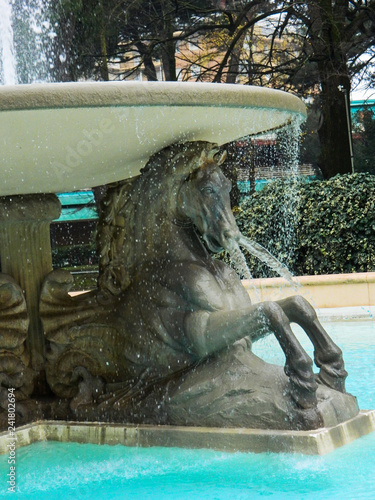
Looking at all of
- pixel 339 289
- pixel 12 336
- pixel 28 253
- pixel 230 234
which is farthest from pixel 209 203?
pixel 339 289

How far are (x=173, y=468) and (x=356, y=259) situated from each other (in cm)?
654

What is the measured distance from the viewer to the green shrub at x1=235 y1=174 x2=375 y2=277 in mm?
9578

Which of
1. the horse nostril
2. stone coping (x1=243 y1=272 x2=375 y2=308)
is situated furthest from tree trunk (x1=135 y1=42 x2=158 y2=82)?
the horse nostril

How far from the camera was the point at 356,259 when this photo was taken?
9562mm

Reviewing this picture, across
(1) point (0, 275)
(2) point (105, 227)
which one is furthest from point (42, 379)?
(2) point (105, 227)

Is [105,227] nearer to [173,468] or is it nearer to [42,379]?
[42,379]

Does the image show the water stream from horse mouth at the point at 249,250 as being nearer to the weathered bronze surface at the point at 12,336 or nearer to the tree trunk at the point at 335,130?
the weathered bronze surface at the point at 12,336

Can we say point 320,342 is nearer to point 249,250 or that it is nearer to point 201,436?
point 249,250

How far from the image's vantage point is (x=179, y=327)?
374 cm

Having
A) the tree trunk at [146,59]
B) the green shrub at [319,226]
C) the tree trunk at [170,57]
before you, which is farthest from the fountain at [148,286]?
the tree trunk at [170,57]

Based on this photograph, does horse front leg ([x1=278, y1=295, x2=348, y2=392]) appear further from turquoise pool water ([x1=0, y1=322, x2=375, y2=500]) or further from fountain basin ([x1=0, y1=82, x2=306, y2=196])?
fountain basin ([x1=0, y1=82, x2=306, y2=196])

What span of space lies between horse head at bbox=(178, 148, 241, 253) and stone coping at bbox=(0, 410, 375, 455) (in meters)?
0.86

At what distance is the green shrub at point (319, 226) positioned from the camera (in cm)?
958

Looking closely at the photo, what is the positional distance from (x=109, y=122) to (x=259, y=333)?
3.71 ft
